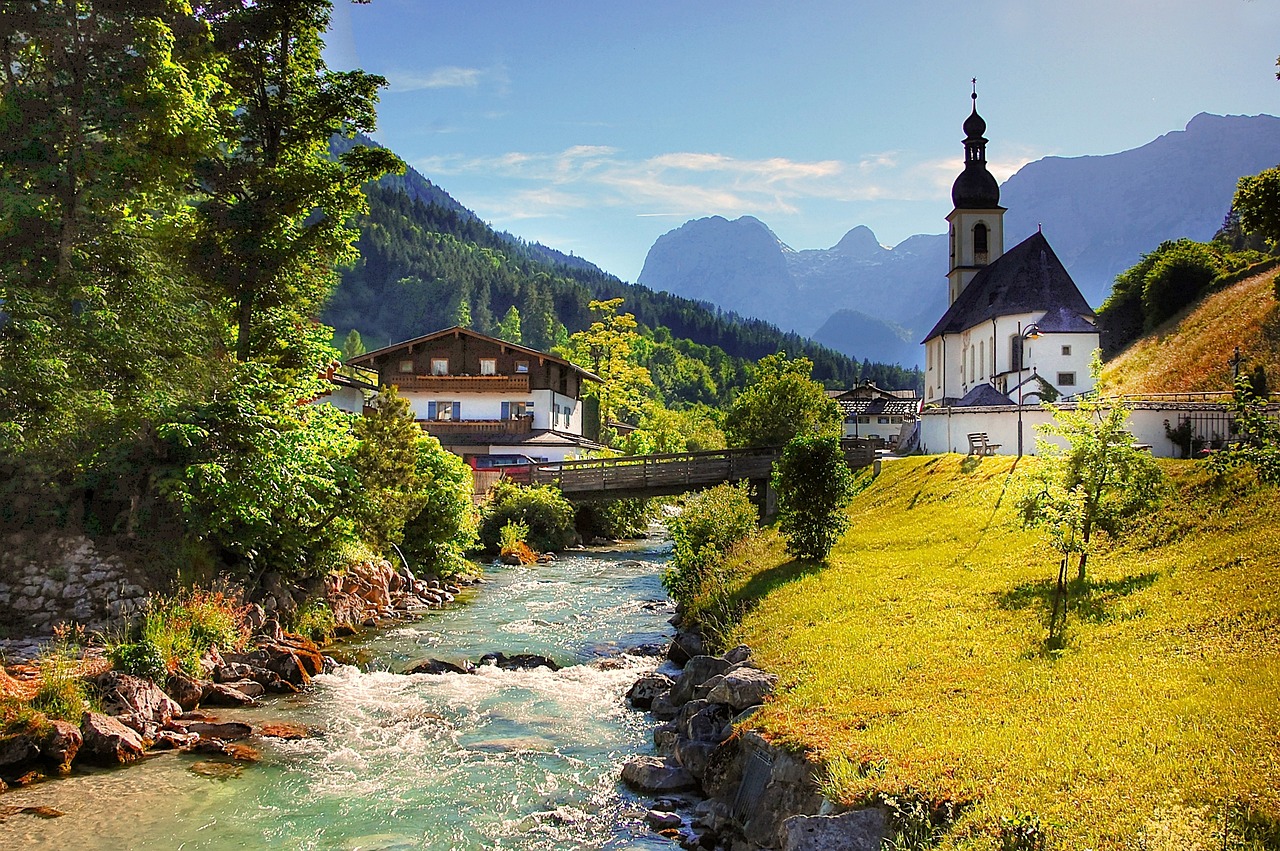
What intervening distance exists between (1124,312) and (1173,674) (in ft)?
264

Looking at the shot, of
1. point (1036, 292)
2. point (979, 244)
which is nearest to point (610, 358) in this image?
point (1036, 292)

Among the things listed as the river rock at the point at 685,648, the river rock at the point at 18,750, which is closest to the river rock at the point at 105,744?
the river rock at the point at 18,750

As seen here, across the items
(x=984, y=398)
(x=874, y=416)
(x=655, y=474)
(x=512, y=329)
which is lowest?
(x=655, y=474)

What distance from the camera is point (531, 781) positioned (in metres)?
11.7

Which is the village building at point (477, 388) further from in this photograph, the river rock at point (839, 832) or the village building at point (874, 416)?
the village building at point (874, 416)

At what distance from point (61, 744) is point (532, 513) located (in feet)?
103

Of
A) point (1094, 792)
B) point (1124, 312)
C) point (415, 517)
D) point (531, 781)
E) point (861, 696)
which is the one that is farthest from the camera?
point (1124, 312)

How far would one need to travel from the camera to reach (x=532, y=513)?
140ft

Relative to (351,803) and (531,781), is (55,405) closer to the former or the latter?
(351,803)

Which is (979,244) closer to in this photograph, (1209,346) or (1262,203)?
(1209,346)

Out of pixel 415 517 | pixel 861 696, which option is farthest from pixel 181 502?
pixel 861 696

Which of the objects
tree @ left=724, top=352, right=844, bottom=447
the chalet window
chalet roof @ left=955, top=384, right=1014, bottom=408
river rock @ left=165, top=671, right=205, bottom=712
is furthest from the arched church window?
river rock @ left=165, top=671, right=205, bottom=712

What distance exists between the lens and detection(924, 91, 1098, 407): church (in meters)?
55.2

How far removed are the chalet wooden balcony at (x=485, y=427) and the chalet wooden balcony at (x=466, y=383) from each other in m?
2.34
